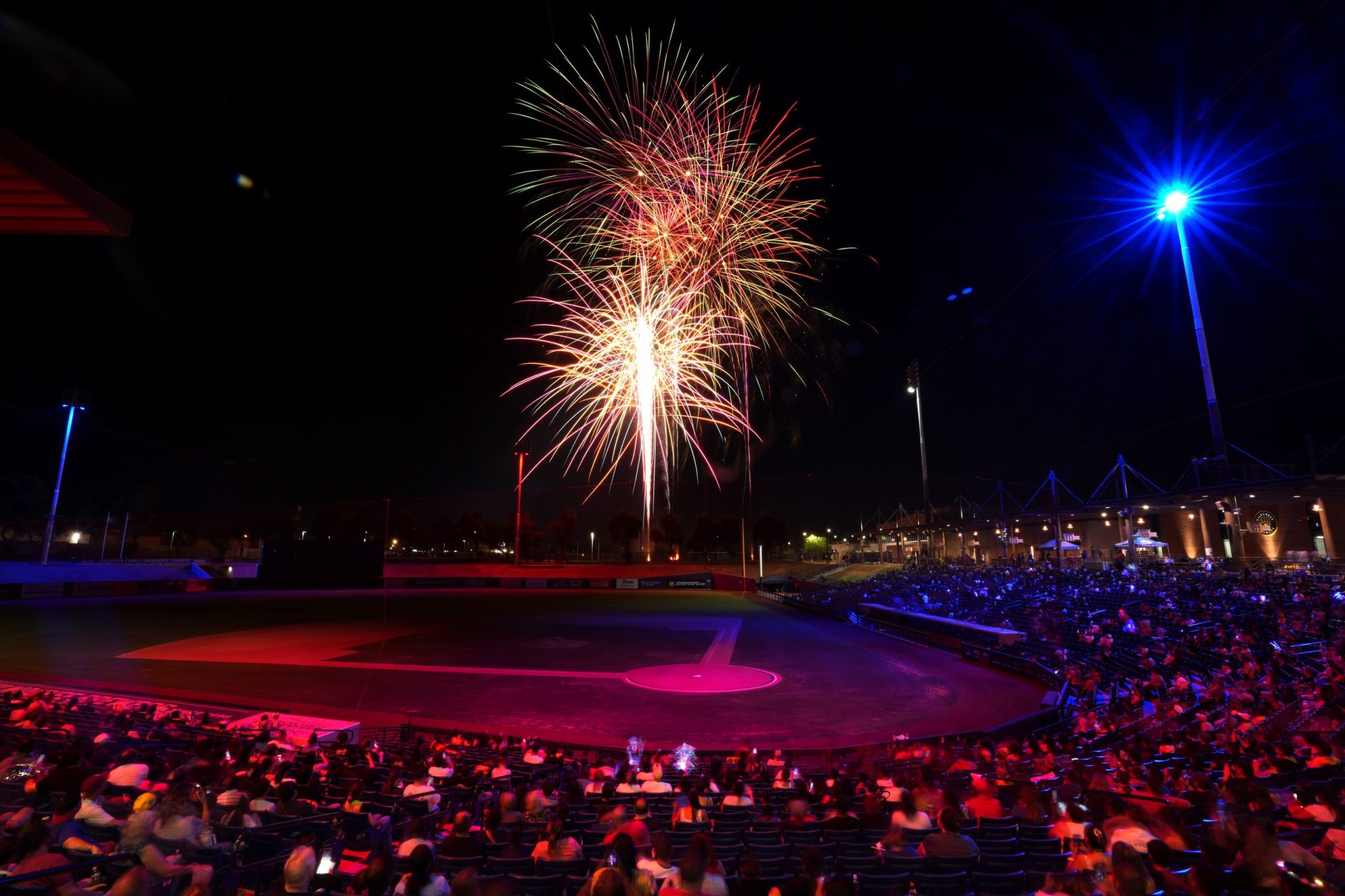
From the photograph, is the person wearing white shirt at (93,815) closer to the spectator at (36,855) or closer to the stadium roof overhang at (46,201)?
the spectator at (36,855)

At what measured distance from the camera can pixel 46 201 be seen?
178 inches

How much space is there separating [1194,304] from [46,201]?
4364 centimetres

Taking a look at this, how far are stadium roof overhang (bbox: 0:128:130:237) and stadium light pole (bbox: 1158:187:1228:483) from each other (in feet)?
126

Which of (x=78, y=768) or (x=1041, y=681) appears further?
(x=1041, y=681)

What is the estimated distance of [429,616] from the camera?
4284 cm

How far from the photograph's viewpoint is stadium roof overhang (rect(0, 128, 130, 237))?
4004 mm

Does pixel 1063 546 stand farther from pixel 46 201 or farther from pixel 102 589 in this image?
pixel 102 589

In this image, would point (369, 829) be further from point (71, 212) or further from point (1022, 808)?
point (1022, 808)

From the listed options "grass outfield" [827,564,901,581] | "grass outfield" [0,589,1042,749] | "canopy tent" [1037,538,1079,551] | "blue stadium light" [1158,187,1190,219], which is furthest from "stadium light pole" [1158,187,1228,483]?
"grass outfield" [827,564,901,581]

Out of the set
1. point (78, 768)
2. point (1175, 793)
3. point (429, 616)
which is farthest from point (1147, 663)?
point (429, 616)

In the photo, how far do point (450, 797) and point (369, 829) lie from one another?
1.97 metres

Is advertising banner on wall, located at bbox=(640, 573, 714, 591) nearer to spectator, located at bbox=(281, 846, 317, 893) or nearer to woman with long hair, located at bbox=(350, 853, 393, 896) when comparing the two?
spectator, located at bbox=(281, 846, 317, 893)

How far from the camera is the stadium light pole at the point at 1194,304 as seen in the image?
30.1 m

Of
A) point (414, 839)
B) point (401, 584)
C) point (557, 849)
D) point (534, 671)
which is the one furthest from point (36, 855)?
point (401, 584)
